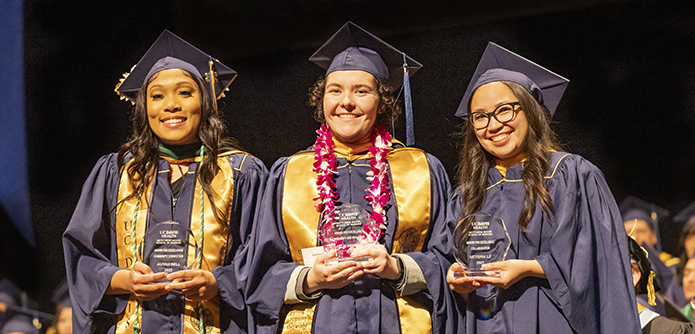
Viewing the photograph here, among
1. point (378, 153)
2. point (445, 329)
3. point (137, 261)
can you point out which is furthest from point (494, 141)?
point (137, 261)

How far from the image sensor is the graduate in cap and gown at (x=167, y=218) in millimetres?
3156

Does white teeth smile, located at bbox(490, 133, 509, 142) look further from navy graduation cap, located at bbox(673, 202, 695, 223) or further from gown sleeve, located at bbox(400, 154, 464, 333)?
navy graduation cap, located at bbox(673, 202, 695, 223)

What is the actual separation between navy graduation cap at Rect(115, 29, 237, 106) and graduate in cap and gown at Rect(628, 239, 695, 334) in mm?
2818

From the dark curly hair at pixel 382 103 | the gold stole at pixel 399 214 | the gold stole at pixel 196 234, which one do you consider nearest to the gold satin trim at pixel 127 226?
the gold stole at pixel 196 234

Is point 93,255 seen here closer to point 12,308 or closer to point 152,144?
point 152,144

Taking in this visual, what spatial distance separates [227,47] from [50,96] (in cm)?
132

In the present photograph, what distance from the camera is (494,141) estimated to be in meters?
3.16

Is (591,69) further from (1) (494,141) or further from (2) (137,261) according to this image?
(2) (137,261)

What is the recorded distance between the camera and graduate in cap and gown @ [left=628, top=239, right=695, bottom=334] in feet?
13.2

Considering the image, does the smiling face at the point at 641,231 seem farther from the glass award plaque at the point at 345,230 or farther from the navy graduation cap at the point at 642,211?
the glass award plaque at the point at 345,230

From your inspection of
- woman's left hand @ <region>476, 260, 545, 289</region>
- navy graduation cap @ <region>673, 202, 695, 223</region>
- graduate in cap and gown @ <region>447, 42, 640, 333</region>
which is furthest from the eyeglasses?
navy graduation cap @ <region>673, 202, 695, 223</region>

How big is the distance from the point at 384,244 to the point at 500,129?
80 centimetres

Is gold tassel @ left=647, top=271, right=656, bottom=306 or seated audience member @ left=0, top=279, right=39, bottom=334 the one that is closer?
gold tassel @ left=647, top=271, right=656, bottom=306

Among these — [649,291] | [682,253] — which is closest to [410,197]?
[649,291]
